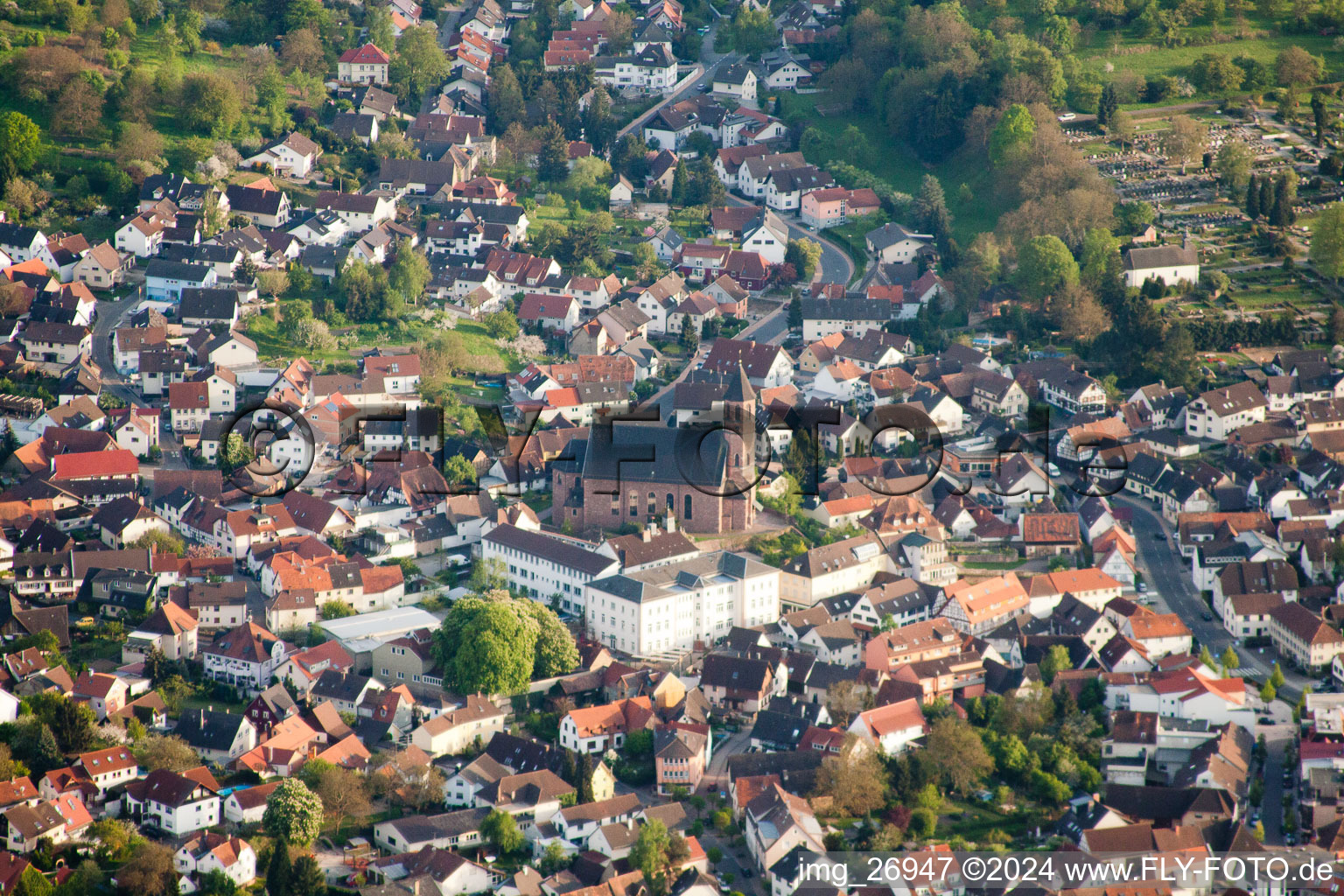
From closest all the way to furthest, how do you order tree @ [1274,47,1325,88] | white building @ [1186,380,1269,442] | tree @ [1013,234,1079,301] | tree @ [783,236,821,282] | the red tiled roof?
the red tiled roof
white building @ [1186,380,1269,442]
tree @ [1013,234,1079,301]
tree @ [783,236,821,282]
tree @ [1274,47,1325,88]

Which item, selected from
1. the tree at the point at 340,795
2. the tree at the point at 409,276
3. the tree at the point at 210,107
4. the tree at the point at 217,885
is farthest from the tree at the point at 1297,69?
the tree at the point at 217,885

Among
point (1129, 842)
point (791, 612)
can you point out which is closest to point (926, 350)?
point (791, 612)

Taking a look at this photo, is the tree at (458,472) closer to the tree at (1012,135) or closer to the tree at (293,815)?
the tree at (293,815)

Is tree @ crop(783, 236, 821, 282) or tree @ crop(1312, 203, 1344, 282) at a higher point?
tree @ crop(1312, 203, 1344, 282)

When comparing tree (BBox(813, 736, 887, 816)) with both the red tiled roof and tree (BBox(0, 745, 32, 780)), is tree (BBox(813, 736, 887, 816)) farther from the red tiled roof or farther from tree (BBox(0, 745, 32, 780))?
the red tiled roof

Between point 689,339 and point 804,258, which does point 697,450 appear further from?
point 804,258

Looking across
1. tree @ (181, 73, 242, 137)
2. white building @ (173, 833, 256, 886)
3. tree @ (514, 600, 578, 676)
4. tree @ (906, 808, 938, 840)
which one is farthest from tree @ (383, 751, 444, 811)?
tree @ (181, 73, 242, 137)
